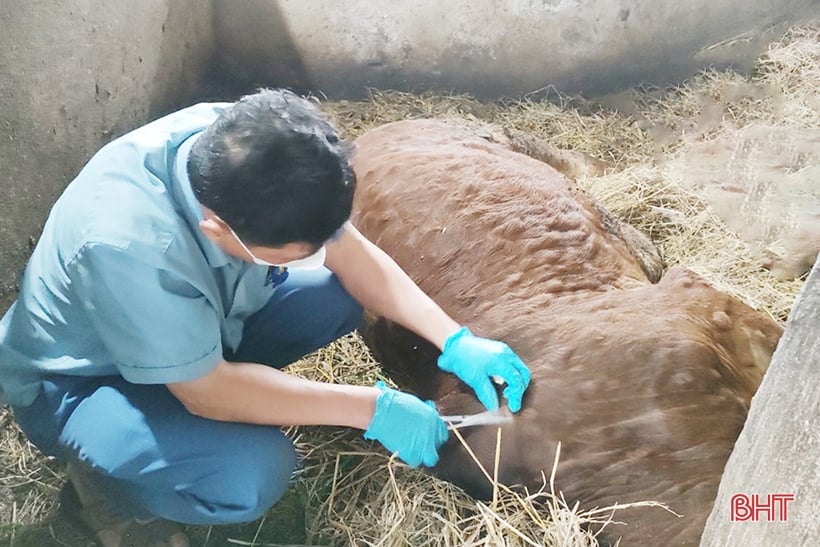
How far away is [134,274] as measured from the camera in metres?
2.03

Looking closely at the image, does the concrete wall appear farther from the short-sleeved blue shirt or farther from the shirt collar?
the shirt collar

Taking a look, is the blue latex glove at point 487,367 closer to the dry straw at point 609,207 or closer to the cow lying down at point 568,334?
the cow lying down at point 568,334

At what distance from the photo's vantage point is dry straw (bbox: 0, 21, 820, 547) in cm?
250

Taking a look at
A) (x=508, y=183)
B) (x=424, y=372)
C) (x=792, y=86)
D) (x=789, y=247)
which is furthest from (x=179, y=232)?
(x=792, y=86)

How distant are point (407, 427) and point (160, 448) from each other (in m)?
0.70

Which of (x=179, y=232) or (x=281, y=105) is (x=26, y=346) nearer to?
(x=179, y=232)

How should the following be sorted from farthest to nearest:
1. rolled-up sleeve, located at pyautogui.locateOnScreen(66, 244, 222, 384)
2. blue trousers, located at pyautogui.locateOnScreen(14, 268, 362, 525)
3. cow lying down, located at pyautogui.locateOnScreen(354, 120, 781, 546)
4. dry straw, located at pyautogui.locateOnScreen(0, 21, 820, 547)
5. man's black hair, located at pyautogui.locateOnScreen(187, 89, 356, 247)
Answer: dry straw, located at pyautogui.locateOnScreen(0, 21, 820, 547), blue trousers, located at pyautogui.locateOnScreen(14, 268, 362, 525), cow lying down, located at pyautogui.locateOnScreen(354, 120, 781, 546), rolled-up sleeve, located at pyautogui.locateOnScreen(66, 244, 222, 384), man's black hair, located at pyautogui.locateOnScreen(187, 89, 356, 247)

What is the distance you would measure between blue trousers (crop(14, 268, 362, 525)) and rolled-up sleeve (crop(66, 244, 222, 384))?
0.25 m

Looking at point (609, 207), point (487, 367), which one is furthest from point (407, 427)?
point (609, 207)

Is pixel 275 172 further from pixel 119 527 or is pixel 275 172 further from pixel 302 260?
pixel 119 527

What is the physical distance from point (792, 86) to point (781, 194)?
52.3 inches

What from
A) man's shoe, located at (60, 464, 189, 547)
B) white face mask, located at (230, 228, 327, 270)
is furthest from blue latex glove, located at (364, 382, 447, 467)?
man's shoe, located at (60, 464, 189, 547)

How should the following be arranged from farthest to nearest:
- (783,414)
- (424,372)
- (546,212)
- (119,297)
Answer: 1. (546,212)
2. (424,372)
3. (119,297)
4. (783,414)

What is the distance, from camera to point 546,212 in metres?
2.97
